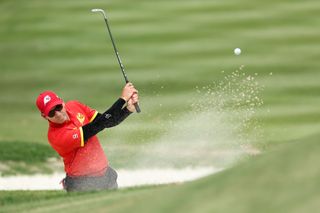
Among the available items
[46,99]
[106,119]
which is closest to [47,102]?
[46,99]

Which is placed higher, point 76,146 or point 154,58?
point 76,146

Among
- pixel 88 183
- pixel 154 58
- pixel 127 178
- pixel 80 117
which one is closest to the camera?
pixel 88 183

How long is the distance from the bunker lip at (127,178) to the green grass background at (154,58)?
0.31 m

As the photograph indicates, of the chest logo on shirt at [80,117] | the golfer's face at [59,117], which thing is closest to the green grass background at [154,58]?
the chest logo on shirt at [80,117]

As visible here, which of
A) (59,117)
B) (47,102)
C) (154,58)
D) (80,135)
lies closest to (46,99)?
(47,102)

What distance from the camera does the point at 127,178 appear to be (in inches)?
358

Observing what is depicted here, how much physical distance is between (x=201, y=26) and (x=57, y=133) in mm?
7288

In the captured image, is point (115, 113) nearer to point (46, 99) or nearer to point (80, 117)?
point (80, 117)

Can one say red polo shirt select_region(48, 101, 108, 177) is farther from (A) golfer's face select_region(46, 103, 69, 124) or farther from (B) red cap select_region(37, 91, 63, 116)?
(B) red cap select_region(37, 91, 63, 116)

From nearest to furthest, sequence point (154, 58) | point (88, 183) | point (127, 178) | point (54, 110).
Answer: point (54, 110), point (88, 183), point (127, 178), point (154, 58)

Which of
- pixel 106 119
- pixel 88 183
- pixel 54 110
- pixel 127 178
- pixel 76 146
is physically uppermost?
pixel 54 110

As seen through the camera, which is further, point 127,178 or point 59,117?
point 127,178

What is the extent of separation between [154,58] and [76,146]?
651cm

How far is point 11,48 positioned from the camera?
1355cm
